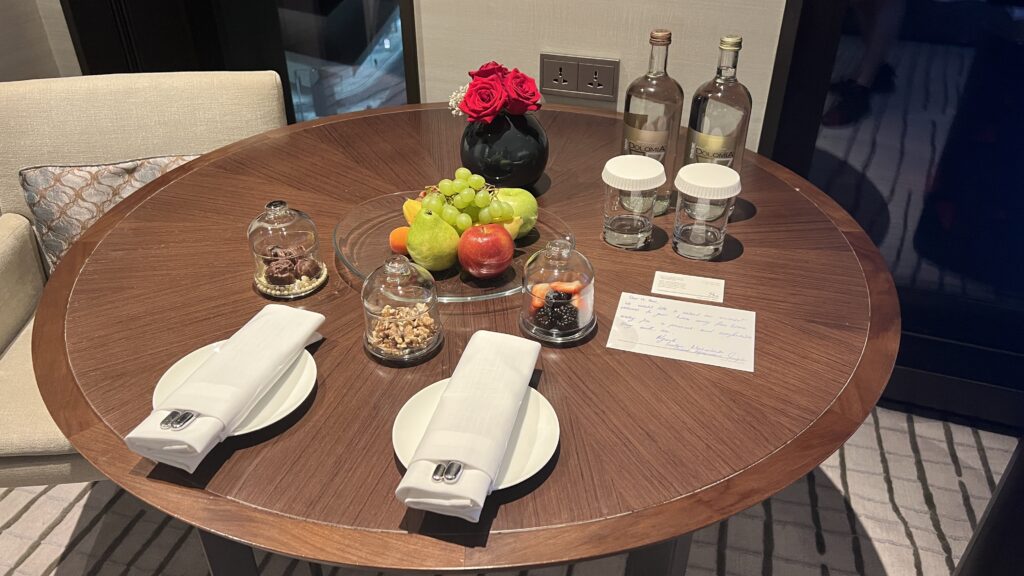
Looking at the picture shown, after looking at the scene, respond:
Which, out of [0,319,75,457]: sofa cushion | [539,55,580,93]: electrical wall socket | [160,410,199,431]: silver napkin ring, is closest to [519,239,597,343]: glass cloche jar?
[160,410,199,431]: silver napkin ring

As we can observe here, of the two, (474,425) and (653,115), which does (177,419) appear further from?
(653,115)

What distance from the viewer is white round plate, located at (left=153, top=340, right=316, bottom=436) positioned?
2.85ft

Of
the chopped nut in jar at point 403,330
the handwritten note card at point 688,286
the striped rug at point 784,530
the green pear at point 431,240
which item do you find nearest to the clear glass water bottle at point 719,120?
the handwritten note card at point 688,286

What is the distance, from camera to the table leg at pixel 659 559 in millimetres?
946

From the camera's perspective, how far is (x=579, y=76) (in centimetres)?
196

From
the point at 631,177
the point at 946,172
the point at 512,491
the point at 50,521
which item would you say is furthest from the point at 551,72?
the point at 50,521

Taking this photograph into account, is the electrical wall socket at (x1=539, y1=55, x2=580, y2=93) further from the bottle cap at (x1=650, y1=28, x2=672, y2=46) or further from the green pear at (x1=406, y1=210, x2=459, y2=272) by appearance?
the green pear at (x1=406, y1=210, x2=459, y2=272)

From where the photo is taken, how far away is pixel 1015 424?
1.95 metres

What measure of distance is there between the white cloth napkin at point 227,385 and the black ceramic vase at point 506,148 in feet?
1.50

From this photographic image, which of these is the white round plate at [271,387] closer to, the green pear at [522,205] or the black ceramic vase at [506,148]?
the green pear at [522,205]

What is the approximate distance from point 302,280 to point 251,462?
0.36m

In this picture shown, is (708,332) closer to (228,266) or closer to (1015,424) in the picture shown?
(228,266)

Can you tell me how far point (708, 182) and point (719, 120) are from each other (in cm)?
25

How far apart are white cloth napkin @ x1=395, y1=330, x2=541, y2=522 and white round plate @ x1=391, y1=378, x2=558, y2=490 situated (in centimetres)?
2
